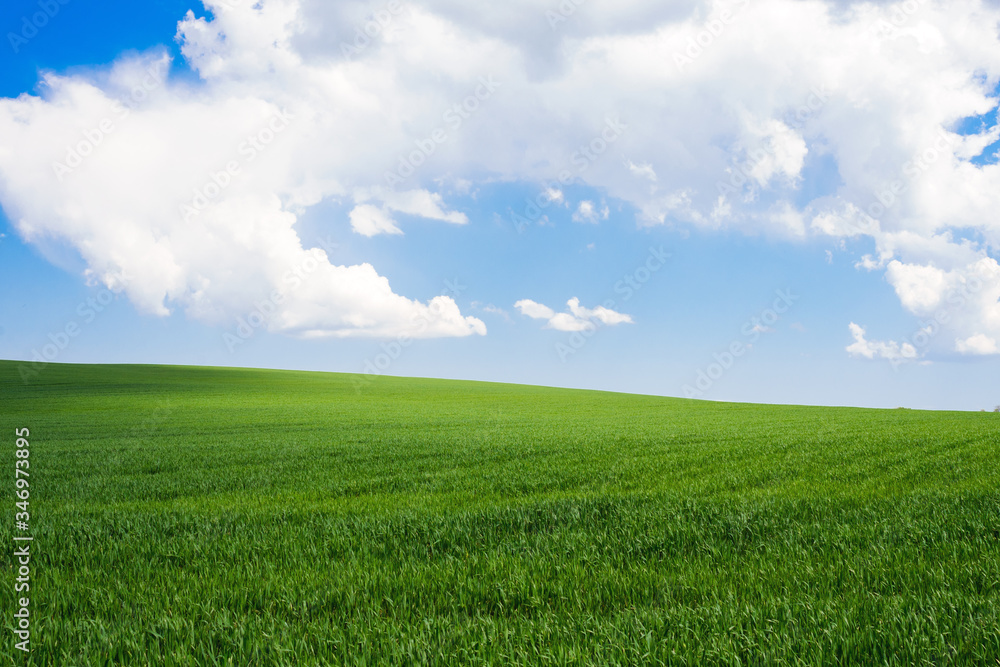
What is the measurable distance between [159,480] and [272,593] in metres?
10.5

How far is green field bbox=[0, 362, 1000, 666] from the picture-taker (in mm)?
4188

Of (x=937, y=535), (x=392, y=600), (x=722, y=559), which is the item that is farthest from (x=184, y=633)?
(x=937, y=535)

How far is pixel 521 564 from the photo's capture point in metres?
6.00

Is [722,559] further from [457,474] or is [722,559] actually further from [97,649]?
[457,474]

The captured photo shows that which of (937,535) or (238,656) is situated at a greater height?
(937,535)

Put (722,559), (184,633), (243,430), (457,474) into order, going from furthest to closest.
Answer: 1. (243,430)
2. (457,474)
3. (722,559)
4. (184,633)

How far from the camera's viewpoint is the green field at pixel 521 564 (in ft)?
13.7

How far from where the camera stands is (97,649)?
432 cm
